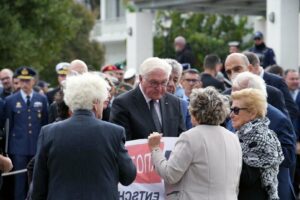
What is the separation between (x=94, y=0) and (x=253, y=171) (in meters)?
51.8

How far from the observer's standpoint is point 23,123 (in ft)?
42.3

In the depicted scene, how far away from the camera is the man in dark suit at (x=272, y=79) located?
9.49 m

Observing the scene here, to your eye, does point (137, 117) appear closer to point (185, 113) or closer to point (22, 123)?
point (185, 113)

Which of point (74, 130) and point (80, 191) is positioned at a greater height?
point (74, 130)

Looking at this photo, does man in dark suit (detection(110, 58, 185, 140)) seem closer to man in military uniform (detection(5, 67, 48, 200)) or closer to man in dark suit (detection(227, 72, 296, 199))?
man in dark suit (detection(227, 72, 296, 199))

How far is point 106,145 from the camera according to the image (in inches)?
237

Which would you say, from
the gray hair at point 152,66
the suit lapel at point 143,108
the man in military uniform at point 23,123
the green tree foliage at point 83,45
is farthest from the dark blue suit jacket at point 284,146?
the green tree foliage at point 83,45

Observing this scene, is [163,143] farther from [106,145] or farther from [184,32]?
[184,32]

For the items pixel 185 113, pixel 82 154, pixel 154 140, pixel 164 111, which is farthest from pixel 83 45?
pixel 82 154

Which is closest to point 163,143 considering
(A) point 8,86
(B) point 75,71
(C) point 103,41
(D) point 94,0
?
(B) point 75,71

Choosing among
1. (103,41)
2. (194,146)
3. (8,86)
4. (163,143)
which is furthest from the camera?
(103,41)

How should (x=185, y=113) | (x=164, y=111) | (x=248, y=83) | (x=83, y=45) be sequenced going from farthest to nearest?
(x=83, y=45) < (x=185, y=113) < (x=164, y=111) < (x=248, y=83)

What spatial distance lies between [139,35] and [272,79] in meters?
12.7

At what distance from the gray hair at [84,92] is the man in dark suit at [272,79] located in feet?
11.5
